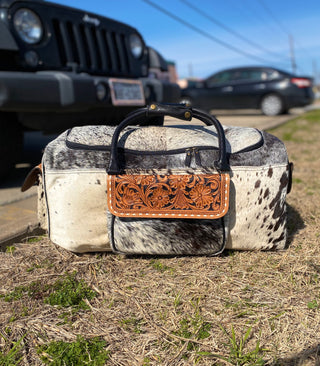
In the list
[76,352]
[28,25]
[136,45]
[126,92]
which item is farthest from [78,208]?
[136,45]

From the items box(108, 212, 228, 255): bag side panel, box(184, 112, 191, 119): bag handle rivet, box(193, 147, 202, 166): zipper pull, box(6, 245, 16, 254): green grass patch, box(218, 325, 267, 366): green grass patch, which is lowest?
box(218, 325, 267, 366): green grass patch

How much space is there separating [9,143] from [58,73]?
623 mm

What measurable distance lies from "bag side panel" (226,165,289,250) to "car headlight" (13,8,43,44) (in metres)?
2.10

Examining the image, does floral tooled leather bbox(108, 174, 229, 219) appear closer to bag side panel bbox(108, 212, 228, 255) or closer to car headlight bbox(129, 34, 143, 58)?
bag side panel bbox(108, 212, 228, 255)

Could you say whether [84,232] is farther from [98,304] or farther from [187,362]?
[187,362]

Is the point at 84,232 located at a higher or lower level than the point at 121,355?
higher

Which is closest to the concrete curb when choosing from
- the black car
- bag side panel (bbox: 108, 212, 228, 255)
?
bag side panel (bbox: 108, 212, 228, 255)

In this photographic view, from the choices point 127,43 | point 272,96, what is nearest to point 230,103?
point 272,96

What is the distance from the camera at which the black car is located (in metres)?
9.95

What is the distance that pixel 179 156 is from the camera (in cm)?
156

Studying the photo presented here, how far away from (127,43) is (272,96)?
731 cm

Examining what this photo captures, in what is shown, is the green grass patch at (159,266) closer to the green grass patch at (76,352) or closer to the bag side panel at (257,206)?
the bag side panel at (257,206)

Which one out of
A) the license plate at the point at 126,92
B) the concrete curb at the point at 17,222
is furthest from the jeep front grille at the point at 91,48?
the concrete curb at the point at 17,222

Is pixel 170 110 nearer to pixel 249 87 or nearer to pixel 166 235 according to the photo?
pixel 166 235
